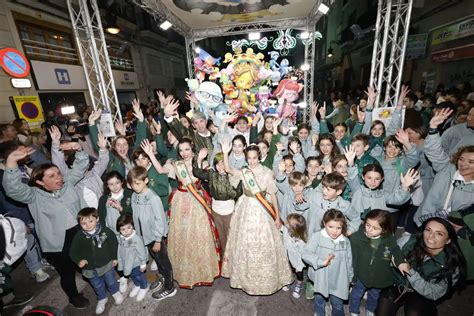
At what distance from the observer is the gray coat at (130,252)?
303 cm

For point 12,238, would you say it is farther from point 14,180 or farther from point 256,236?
point 256,236

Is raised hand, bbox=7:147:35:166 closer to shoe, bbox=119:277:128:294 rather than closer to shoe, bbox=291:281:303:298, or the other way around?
shoe, bbox=119:277:128:294

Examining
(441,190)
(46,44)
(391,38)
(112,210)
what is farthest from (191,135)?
(46,44)

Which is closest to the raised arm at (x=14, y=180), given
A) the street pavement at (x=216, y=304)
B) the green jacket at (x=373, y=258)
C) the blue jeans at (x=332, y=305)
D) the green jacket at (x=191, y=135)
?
the street pavement at (x=216, y=304)

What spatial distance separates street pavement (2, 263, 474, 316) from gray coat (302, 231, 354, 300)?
23.9 inches

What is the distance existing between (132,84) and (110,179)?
41.4 ft

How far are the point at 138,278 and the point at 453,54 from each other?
14.2 metres

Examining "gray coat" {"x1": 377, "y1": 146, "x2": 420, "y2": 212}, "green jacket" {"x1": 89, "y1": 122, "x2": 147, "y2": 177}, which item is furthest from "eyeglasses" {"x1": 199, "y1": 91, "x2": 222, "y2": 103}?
"gray coat" {"x1": 377, "y1": 146, "x2": 420, "y2": 212}

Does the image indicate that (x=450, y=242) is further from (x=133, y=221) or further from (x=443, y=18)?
(x=443, y=18)

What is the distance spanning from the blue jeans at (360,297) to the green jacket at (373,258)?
15 cm

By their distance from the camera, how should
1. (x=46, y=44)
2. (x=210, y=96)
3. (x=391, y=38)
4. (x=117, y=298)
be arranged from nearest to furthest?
(x=117, y=298) → (x=391, y=38) → (x=210, y=96) → (x=46, y=44)

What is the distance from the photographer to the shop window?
8.02 meters

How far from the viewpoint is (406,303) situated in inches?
95.3

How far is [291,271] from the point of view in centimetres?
316
